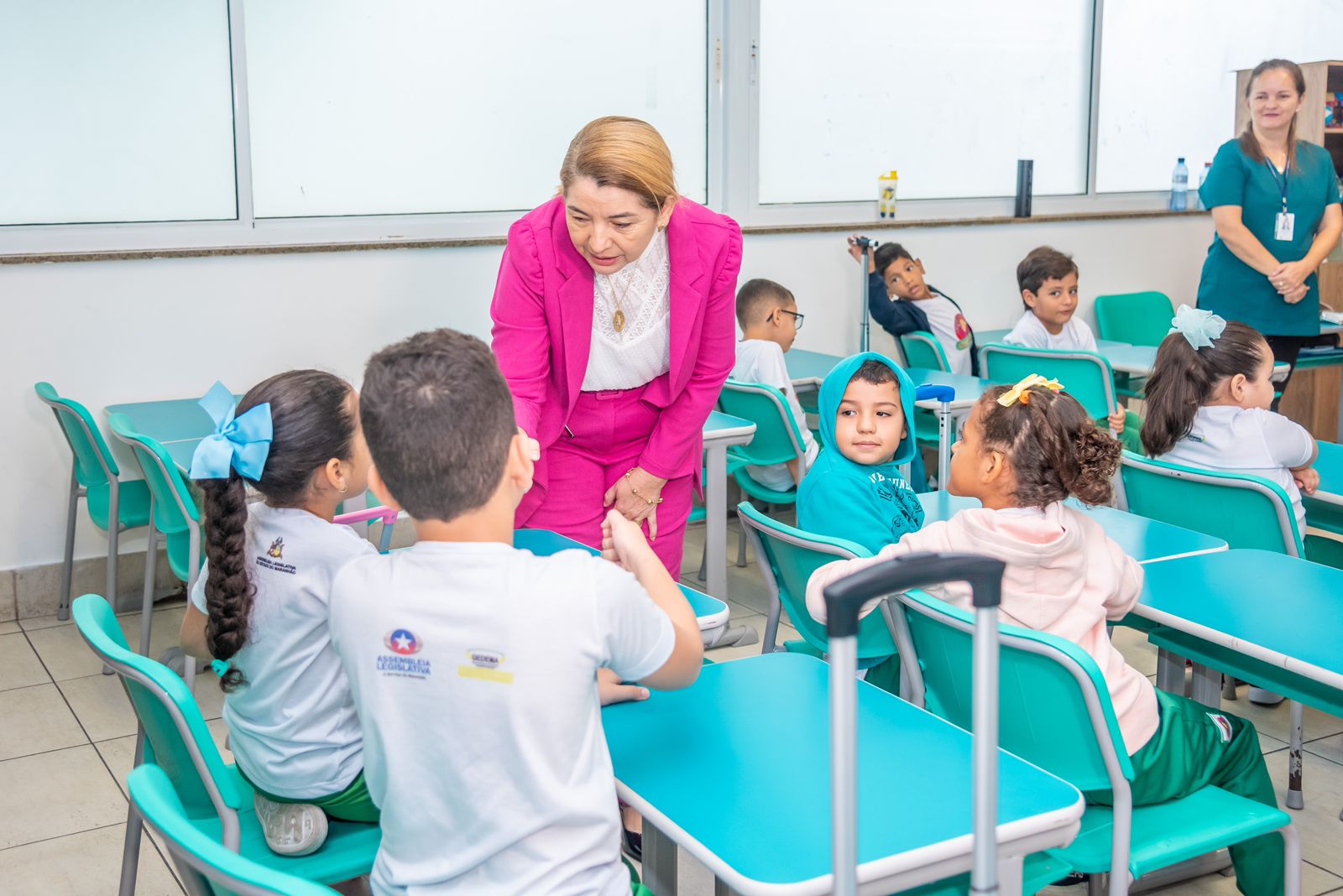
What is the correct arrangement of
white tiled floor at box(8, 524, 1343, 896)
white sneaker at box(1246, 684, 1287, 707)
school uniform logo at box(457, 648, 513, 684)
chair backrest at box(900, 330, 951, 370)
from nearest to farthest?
school uniform logo at box(457, 648, 513, 684) < white tiled floor at box(8, 524, 1343, 896) < white sneaker at box(1246, 684, 1287, 707) < chair backrest at box(900, 330, 951, 370)

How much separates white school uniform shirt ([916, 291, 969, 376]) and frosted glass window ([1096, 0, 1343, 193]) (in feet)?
5.38

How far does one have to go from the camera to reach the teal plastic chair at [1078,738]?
5.25 feet

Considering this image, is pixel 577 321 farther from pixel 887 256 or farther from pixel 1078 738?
pixel 887 256

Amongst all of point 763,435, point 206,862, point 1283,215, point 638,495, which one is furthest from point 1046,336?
point 206,862

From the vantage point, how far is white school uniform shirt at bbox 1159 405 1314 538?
110 inches

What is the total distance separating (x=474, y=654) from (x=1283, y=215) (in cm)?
407

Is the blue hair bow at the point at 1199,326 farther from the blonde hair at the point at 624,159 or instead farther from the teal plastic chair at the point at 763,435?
the blonde hair at the point at 624,159

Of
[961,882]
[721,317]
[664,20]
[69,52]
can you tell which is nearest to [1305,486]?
[721,317]

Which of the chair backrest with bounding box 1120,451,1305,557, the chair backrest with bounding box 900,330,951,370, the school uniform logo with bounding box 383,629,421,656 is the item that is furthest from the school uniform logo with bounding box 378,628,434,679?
the chair backrest with bounding box 900,330,951,370

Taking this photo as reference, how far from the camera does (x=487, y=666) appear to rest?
3.98 ft

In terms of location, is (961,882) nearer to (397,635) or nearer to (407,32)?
(397,635)

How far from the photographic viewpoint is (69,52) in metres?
3.94

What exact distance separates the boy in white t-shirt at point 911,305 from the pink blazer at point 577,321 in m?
2.77

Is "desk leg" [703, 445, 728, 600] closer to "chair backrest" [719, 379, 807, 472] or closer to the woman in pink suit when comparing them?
"chair backrest" [719, 379, 807, 472]
